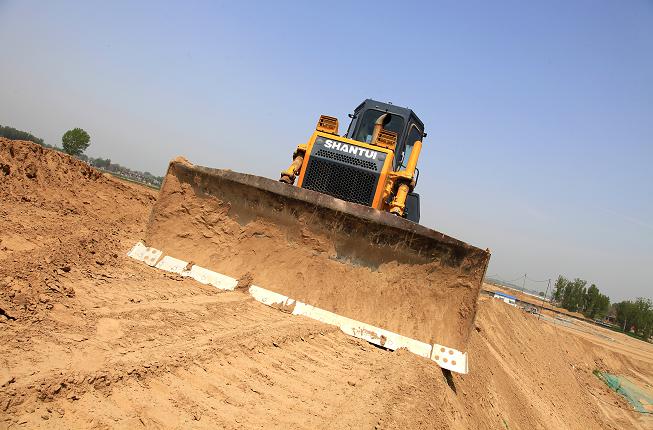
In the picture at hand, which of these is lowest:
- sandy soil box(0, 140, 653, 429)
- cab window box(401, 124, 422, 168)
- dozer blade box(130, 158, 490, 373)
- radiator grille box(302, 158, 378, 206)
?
sandy soil box(0, 140, 653, 429)

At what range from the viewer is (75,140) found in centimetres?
5966

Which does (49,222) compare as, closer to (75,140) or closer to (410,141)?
(410,141)

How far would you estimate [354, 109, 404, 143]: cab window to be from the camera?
716 cm

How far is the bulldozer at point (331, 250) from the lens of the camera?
14.8 ft

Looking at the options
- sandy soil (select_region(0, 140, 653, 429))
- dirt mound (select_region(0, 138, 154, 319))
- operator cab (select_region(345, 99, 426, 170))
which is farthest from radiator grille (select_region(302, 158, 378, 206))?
dirt mound (select_region(0, 138, 154, 319))

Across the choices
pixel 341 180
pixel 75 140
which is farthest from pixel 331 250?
pixel 75 140

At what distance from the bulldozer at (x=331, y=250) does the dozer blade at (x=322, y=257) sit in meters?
0.01

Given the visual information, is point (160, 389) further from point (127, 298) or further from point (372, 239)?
point (372, 239)

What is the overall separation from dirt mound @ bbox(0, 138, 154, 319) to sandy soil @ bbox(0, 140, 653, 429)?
0.03 meters

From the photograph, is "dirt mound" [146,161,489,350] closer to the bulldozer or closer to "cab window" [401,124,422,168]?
the bulldozer

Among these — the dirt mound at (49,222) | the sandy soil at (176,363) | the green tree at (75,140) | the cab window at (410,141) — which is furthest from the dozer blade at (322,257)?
the green tree at (75,140)

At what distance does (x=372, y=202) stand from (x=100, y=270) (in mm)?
3263

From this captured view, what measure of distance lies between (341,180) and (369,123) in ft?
6.95

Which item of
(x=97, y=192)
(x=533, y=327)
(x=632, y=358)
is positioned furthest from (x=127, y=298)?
(x=632, y=358)
